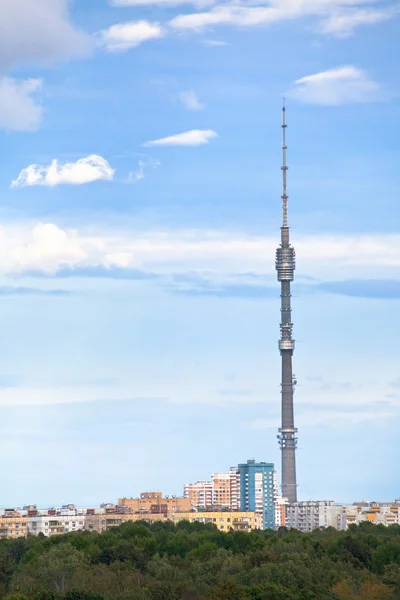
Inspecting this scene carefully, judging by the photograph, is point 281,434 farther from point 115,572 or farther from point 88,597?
point 88,597

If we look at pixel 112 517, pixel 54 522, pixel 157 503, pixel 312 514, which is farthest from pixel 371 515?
pixel 54 522

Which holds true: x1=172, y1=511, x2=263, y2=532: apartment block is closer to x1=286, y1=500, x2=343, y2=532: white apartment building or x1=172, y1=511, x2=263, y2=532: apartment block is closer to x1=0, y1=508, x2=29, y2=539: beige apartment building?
x1=0, y1=508, x2=29, y2=539: beige apartment building

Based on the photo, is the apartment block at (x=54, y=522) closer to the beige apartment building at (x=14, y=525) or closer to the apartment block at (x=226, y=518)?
the beige apartment building at (x=14, y=525)

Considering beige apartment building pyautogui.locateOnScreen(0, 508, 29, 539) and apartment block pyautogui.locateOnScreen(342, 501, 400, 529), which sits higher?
apartment block pyautogui.locateOnScreen(342, 501, 400, 529)

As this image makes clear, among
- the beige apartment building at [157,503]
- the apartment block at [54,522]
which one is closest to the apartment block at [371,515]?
the beige apartment building at [157,503]

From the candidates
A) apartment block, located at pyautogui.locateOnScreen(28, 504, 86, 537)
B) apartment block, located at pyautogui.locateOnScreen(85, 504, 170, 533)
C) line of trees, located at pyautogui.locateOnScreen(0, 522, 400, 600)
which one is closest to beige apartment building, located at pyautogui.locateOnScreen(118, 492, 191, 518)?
apartment block, located at pyautogui.locateOnScreen(85, 504, 170, 533)

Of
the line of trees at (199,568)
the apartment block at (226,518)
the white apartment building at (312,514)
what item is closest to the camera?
the line of trees at (199,568)

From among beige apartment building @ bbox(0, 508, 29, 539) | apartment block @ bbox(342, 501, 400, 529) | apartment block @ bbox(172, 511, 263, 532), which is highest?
apartment block @ bbox(342, 501, 400, 529)

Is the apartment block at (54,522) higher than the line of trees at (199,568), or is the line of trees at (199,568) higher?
the apartment block at (54,522)

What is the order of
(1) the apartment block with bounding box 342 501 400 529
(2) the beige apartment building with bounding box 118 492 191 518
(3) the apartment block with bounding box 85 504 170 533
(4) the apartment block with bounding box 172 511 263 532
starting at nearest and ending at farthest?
(3) the apartment block with bounding box 85 504 170 533 → (4) the apartment block with bounding box 172 511 263 532 → (2) the beige apartment building with bounding box 118 492 191 518 → (1) the apartment block with bounding box 342 501 400 529

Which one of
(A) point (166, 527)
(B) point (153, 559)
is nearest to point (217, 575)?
(B) point (153, 559)
